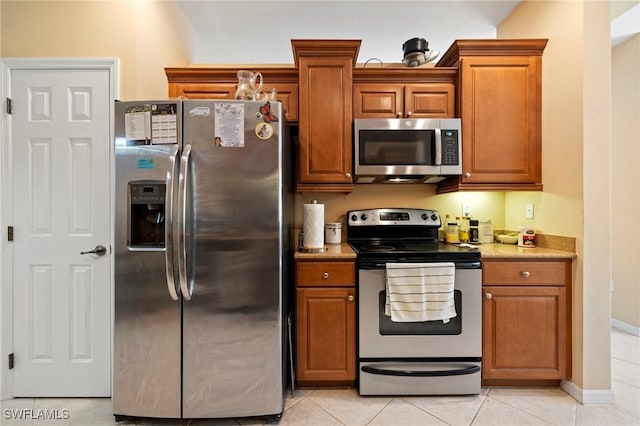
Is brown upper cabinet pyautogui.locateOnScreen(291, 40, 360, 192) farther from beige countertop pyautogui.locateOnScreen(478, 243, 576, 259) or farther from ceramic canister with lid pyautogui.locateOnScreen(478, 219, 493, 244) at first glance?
ceramic canister with lid pyautogui.locateOnScreen(478, 219, 493, 244)

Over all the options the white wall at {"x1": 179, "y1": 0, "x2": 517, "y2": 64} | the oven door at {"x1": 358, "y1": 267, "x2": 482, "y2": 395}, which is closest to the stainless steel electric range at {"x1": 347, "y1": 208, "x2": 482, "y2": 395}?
the oven door at {"x1": 358, "y1": 267, "x2": 482, "y2": 395}

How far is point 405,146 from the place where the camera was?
2.19 m

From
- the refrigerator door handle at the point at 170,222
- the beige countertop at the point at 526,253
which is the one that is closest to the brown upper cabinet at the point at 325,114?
the refrigerator door handle at the point at 170,222

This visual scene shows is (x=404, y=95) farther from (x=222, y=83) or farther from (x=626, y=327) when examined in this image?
(x=626, y=327)

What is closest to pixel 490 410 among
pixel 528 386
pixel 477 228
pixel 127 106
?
pixel 528 386

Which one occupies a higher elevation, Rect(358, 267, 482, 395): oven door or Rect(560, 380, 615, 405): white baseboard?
Rect(358, 267, 482, 395): oven door

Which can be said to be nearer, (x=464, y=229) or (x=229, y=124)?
(x=229, y=124)

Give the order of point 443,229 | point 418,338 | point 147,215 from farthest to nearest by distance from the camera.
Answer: point 443,229 → point 418,338 → point 147,215

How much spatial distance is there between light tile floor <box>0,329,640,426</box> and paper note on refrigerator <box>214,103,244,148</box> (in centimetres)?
162

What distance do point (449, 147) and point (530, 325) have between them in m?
1.32

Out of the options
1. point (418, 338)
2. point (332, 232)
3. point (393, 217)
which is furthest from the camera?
point (393, 217)

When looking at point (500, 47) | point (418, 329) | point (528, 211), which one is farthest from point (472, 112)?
point (418, 329)

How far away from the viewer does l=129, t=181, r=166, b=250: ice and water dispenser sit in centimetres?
163

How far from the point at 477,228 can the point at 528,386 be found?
1.17 m
